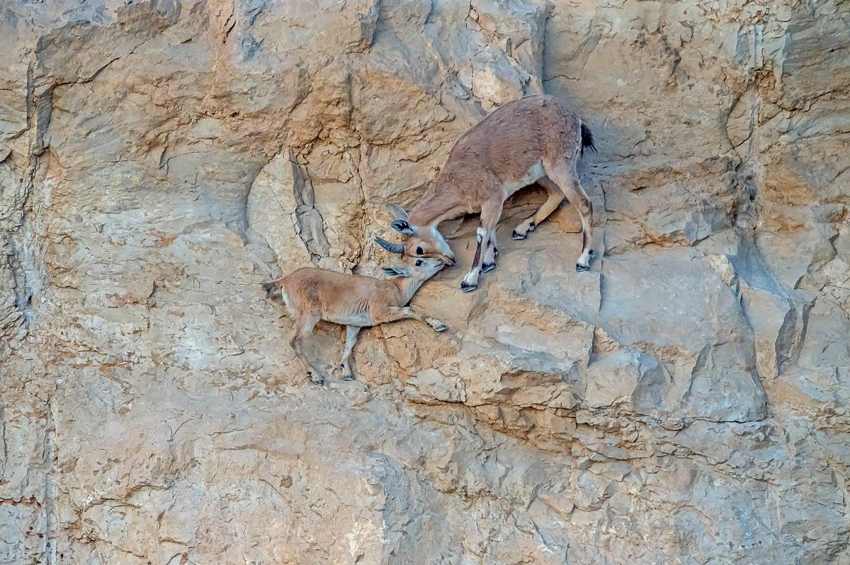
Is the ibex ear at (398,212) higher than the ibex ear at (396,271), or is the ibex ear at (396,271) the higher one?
the ibex ear at (398,212)

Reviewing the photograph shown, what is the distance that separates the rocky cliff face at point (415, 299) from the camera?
6316mm

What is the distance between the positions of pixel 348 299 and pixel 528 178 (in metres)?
1.70

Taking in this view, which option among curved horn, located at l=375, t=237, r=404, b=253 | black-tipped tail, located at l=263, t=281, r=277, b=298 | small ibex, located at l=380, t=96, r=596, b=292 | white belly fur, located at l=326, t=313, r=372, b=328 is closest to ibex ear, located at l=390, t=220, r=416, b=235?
small ibex, located at l=380, t=96, r=596, b=292

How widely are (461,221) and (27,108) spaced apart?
11.6ft

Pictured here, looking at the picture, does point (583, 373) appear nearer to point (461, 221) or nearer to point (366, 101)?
point (461, 221)

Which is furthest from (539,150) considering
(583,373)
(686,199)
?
(583,373)

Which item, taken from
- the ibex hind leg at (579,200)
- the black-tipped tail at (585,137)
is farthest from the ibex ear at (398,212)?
the black-tipped tail at (585,137)

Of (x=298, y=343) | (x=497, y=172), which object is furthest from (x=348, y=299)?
(x=497, y=172)

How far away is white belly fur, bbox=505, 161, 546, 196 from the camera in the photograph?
704 cm

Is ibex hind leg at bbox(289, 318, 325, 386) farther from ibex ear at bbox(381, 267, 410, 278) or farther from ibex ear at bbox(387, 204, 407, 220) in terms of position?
ibex ear at bbox(387, 204, 407, 220)

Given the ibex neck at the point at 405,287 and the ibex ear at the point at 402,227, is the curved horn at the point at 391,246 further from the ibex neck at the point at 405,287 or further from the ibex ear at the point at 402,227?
the ibex neck at the point at 405,287

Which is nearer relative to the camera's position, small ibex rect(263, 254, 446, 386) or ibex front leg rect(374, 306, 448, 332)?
ibex front leg rect(374, 306, 448, 332)

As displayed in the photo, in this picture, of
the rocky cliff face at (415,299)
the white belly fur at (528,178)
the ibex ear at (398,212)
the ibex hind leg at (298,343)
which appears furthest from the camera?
the ibex ear at (398,212)

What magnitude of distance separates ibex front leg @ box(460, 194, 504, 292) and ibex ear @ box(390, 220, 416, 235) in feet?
1.72
